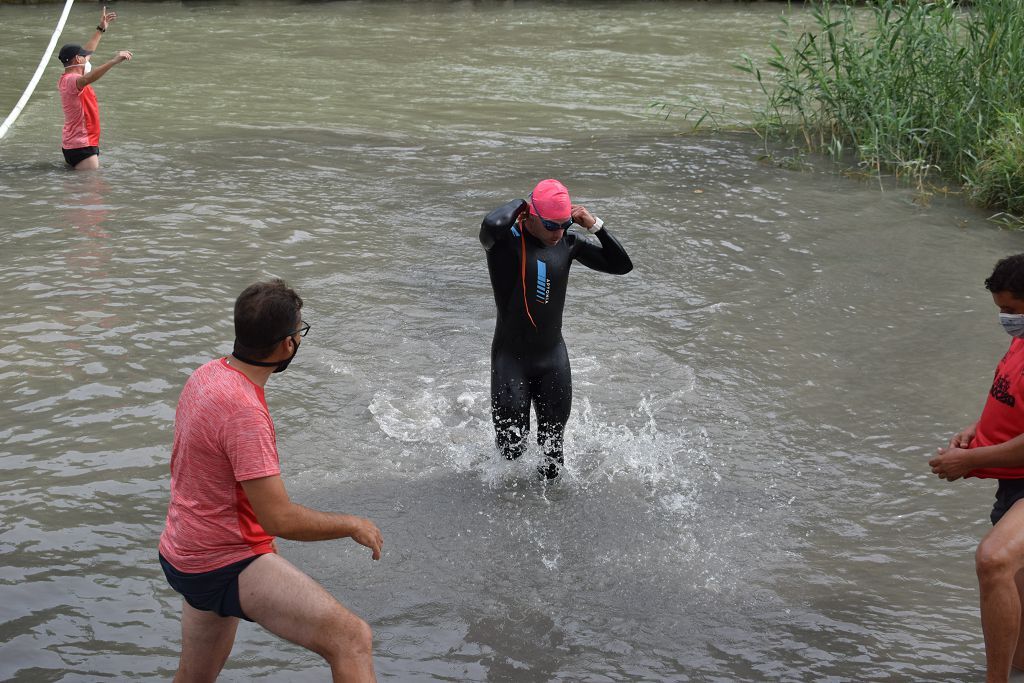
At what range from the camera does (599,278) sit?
10117mm

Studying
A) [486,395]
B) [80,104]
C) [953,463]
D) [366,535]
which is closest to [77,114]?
[80,104]

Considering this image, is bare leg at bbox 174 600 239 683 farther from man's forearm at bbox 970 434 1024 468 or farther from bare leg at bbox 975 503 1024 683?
man's forearm at bbox 970 434 1024 468

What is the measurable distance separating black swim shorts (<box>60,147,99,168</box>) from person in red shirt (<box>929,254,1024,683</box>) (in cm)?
1028

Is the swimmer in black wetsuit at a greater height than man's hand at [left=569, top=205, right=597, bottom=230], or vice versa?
man's hand at [left=569, top=205, right=597, bottom=230]

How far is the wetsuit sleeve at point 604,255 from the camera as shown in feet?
20.4

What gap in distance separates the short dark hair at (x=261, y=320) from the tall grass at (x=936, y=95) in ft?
30.9

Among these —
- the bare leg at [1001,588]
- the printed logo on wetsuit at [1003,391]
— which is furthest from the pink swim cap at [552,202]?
the bare leg at [1001,588]

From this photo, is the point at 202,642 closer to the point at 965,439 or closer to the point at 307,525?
the point at 307,525

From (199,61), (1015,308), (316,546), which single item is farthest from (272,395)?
(199,61)

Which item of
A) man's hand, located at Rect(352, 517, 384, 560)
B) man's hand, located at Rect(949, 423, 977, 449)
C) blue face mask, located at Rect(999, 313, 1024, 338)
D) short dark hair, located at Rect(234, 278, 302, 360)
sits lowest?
man's hand, located at Rect(352, 517, 384, 560)

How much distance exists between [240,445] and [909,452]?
484cm

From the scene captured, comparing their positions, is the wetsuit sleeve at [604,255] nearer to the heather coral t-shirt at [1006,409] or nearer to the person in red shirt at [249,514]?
the heather coral t-shirt at [1006,409]

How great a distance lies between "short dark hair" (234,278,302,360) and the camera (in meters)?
3.78

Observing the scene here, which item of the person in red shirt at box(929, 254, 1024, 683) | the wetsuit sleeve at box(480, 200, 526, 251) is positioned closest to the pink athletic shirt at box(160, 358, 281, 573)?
the wetsuit sleeve at box(480, 200, 526, 251)
